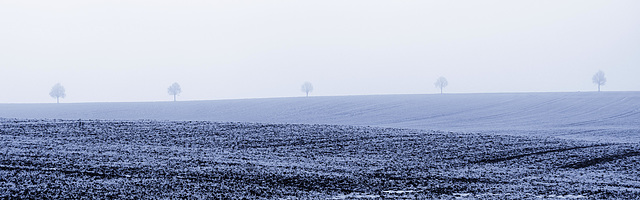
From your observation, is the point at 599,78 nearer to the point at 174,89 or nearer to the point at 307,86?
the point at 307,86

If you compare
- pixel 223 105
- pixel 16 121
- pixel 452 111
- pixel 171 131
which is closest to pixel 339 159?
pixel 171 131

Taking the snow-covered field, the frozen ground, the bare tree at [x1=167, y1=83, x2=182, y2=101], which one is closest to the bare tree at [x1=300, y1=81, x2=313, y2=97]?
the bare tree at [x1=167, y1=83, x2=182, y2=101]

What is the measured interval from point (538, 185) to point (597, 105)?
34.6m

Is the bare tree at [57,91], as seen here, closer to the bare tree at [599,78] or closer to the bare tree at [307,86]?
the bare tree at [307,86]

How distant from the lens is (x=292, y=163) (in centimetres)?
1059

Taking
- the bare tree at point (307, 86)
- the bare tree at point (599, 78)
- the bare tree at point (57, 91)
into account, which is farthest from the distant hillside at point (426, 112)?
the bare tree at point (307, 86)

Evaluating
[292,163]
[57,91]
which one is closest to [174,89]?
[57,91]

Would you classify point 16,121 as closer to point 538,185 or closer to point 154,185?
point 154,185

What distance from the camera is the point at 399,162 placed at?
36.5ft

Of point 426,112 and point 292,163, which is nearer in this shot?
point 292,163

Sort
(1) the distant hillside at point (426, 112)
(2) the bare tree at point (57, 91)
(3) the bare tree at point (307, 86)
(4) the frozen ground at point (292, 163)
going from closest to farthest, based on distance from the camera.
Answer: (4) the frozen ground at point (292, 163) → (1) the distant hillside at point (426, 112) → (2) the bare tree at point (57, 91) → (3) the bare tree at point (307, 86)

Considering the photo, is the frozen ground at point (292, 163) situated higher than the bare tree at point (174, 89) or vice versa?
the bare tree at point (174, 89)

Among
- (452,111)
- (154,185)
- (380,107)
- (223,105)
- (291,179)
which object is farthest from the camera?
(223,105)

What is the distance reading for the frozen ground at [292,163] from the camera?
7.61 m
